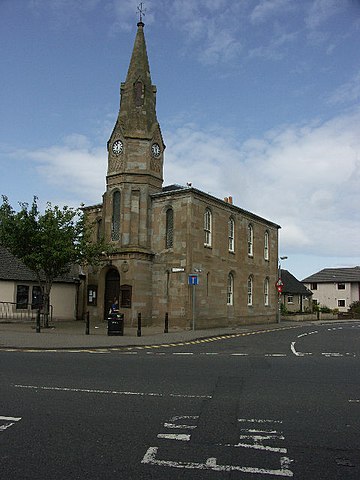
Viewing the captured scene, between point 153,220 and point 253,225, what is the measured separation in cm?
961

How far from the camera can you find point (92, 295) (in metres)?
29.2

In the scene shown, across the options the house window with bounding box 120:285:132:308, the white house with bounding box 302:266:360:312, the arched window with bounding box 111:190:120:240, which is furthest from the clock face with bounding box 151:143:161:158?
the white house with bounding box 302:266:360:312

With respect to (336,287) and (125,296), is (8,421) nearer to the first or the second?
(125,296)

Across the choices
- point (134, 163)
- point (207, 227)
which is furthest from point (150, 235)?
point (134, 163)

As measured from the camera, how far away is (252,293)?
114ft

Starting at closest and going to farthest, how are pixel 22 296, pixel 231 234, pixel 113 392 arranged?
pixel 113 392
pixel 22 296
pixel 231 234

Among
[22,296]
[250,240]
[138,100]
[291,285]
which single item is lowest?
[22,296]

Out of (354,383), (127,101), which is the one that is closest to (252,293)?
(127,101)

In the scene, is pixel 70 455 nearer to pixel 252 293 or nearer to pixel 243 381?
pixel 243 381

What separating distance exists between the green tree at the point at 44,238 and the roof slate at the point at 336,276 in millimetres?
56270

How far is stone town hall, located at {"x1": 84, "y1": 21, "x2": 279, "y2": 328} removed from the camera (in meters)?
27.0

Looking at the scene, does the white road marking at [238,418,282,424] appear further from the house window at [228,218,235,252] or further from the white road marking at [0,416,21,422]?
the house window at [228,218,235,252]

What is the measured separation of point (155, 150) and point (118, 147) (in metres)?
2.23

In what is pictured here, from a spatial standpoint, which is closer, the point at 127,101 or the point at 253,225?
the point at 127,101
